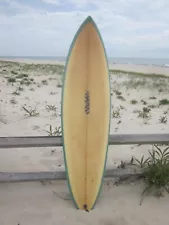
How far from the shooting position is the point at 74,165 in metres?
2.93

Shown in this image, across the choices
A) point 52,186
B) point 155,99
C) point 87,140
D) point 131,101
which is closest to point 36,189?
point 52,186

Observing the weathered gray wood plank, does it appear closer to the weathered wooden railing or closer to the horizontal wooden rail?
the weathered wooden railing

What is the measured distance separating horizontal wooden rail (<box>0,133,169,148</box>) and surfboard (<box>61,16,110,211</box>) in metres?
0.10

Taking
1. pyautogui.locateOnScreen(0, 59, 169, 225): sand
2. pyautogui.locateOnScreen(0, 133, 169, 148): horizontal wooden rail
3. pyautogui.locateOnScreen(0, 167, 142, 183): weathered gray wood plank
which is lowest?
pyautogui.locateOnScreen(0, 59, 169, 225): sand

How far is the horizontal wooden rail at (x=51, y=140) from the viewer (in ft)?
9.18

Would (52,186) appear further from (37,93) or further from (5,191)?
(37,93)

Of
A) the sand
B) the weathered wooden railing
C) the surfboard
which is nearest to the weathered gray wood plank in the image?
the weathered wooden railing

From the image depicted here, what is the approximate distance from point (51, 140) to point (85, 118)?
0.38 metres

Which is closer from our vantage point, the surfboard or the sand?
the sand

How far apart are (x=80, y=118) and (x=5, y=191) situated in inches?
42.0

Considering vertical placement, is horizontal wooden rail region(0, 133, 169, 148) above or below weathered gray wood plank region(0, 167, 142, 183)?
above

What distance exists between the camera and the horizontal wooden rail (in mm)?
2799

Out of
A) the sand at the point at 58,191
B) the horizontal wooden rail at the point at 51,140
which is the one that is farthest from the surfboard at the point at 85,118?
the sand at the point at 58,191

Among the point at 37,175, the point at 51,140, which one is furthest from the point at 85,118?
the point at 37,175
